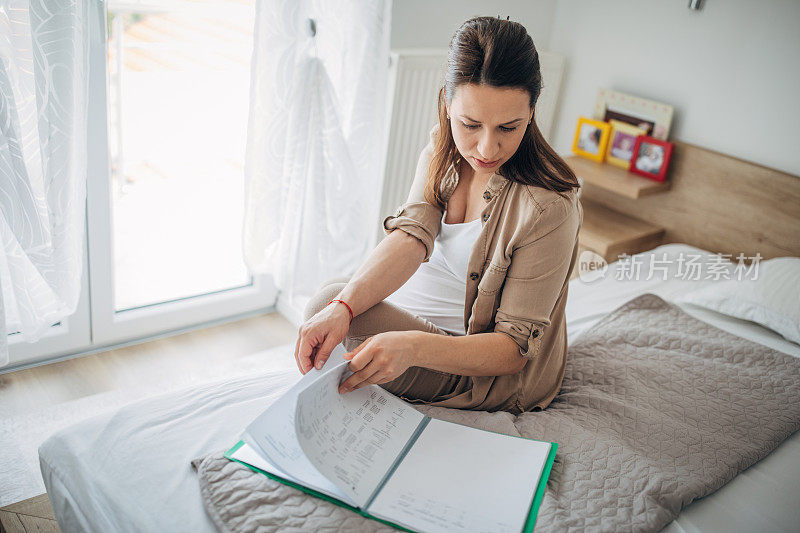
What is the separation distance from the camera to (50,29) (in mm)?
1425

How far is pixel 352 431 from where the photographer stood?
0.99m

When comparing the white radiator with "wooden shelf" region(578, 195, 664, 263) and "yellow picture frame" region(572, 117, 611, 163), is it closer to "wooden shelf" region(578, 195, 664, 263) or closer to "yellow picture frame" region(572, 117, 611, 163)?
"yellow picture frame" region(572, 117, 611, 163)

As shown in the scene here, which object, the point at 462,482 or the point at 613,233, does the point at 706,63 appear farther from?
the point at 462,482

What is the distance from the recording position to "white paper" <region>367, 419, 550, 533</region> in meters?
0.90

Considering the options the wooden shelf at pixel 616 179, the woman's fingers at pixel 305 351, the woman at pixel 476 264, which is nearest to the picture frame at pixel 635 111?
the wooden shelf at pixel 616 179

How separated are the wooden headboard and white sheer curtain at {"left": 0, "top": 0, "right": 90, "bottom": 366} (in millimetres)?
1829

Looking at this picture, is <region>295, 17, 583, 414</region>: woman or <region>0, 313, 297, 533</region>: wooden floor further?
<region>0, 313, 297, 533</region>: wooden floor

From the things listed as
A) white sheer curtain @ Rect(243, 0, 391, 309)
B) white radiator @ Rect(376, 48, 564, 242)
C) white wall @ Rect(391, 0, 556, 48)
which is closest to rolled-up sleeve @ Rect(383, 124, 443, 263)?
white sheer curtain @ Rect(243, 0, 391, 309)

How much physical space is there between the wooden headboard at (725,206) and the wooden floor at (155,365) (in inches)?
54.7

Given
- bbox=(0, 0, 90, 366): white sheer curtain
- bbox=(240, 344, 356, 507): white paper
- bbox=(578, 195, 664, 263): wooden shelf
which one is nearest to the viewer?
bbox=(240, 344, 356, 507): white paper

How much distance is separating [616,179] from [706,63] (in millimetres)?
466

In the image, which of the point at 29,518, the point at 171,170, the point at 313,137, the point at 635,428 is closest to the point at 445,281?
the point at 635,428

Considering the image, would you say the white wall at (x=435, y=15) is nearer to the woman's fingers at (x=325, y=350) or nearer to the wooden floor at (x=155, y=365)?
the wooden floor at (x=155, y=365)

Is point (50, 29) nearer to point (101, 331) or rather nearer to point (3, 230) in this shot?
point (3, 230)
